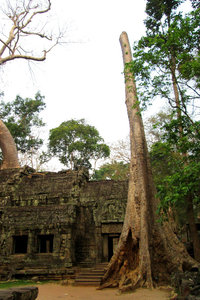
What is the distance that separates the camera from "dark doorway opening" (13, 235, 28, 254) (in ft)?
38.1

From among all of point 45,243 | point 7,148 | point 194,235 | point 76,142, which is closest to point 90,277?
point 45,243

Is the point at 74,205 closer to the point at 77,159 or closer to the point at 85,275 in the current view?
the point at 85,275

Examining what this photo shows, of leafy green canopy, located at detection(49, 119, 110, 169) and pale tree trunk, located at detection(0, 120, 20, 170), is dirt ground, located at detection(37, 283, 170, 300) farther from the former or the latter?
leafy green canopy, located at detection(49, 119, 110, 169)

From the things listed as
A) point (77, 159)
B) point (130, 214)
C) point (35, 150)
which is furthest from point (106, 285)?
point (35, 150)

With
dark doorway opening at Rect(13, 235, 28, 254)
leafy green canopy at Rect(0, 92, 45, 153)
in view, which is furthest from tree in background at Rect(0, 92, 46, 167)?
dark doorway opening at Rect(13, 235, 28, 254)

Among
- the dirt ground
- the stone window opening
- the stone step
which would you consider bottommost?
the dirt ground

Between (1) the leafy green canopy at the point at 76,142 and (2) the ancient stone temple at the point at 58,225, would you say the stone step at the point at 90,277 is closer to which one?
(2) the ancient stone temple at the point at 58,225

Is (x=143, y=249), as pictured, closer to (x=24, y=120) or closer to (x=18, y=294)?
(x=18, y=294)

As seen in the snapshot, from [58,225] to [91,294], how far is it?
4.11m

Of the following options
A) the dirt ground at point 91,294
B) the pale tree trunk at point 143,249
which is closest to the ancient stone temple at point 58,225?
the dirt ground at point 91,294

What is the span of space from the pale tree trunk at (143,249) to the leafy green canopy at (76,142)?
15.9 metres

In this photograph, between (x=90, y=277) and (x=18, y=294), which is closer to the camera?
(x=18, y=294)

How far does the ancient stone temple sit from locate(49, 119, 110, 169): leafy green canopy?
36.6 ft

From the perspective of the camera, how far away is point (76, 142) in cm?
2491
